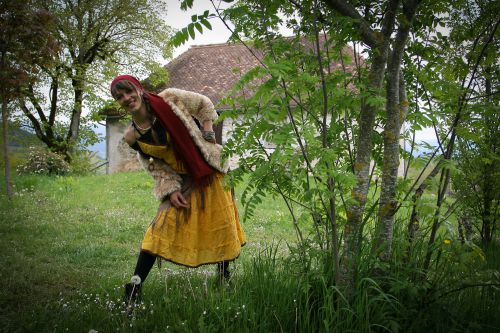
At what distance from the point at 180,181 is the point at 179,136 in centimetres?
40

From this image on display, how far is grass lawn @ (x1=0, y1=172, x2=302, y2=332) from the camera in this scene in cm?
314

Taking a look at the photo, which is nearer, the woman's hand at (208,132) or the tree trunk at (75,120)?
the woman's hand at (208,132)

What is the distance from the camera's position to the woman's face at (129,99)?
3.09 metres

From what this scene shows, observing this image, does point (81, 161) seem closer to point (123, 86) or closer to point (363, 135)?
point (123, 86)

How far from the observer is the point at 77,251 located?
17.8ft

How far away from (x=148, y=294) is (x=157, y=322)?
0.55 m

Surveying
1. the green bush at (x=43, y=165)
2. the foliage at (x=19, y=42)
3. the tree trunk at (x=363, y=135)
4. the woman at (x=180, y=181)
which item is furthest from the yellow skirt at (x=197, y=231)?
the green bush at (x=43, y=165)

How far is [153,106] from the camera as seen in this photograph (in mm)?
3172

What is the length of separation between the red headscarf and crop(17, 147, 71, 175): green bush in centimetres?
1389

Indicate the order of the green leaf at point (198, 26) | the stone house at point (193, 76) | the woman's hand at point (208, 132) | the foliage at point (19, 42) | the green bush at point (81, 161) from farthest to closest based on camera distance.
A: 1. the stone house at point (193, 76)
2. the green bush at point (81, 161)
3. the foliage at point (19, 42)
4. the woman's hand at point (208, 132)
5. the green leaf at point (198, 26)

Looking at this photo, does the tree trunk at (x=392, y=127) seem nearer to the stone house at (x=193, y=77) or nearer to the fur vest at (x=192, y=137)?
the fur vest at (x=192, y=137)

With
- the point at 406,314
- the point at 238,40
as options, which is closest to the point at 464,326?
the point at 406,314

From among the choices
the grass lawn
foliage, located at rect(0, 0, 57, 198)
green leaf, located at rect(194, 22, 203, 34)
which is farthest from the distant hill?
green leaf, located at rect(194, 22, 203, 34)

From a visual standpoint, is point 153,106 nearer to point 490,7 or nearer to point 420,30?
point 420,30
